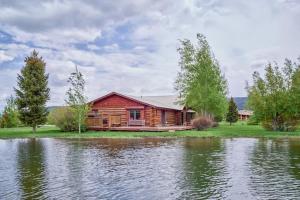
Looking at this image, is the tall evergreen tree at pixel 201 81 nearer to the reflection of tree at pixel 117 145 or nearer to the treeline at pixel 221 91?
the treeline at pixel 221 91

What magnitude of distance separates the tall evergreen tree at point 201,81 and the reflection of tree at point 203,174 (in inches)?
1120

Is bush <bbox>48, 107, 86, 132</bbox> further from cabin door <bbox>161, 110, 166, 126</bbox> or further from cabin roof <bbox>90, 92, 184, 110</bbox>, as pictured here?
cabin door <bbox>161, 110, 166, 126</bbox>

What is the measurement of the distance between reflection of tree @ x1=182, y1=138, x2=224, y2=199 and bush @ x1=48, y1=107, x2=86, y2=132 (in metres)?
25.6

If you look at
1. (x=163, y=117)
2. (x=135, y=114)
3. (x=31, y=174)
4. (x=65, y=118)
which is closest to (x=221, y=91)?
(x=163, y=117)

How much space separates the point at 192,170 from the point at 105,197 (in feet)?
19.5

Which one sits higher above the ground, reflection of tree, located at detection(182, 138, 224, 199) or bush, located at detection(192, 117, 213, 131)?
bush, located at detection(192, 117, 213, 131)

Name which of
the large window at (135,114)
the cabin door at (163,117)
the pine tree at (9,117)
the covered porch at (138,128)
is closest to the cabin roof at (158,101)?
the cabin door at (163,117)

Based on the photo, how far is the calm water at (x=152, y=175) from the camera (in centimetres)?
1245

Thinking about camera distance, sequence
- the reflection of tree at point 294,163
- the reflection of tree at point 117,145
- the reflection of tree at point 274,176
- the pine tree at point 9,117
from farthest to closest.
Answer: the pine tree at point 9,117 < the reflection of tree at point 117,145 < the reflection of tree at point 294,163 < the reflection of tree at point 274,176

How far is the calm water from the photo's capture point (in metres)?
12.5

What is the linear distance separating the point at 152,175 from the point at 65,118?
32193 mm

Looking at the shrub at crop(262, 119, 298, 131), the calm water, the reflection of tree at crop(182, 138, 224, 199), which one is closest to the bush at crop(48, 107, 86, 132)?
the calm water

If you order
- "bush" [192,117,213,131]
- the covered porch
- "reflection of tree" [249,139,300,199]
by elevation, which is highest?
"bush" [192,117,213,131]

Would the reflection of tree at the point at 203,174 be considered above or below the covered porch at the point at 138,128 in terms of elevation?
below
